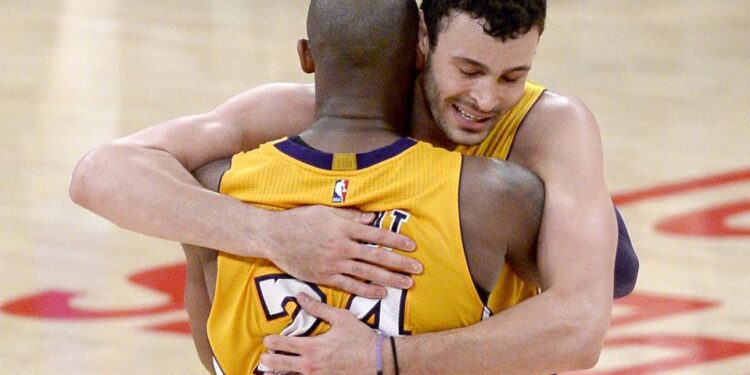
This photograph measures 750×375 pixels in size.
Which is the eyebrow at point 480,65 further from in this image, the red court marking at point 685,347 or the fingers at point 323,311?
the red court marking at point 685,347

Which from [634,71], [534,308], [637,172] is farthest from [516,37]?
[634,71]

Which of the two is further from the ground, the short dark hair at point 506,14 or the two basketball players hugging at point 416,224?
the short dark hair at point 506,14

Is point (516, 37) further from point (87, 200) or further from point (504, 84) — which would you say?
point (87, 200)

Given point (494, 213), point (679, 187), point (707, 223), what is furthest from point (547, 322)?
point (679, 187)

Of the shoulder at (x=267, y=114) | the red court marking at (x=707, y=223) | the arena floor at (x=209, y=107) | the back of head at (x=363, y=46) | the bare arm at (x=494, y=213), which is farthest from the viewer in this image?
the red court marking at (x=707, y=223)

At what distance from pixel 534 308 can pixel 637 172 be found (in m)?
4.00

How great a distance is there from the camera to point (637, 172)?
6434 millimetres

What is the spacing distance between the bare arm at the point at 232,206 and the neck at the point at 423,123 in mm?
268

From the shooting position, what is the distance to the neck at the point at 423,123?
278 centimetres

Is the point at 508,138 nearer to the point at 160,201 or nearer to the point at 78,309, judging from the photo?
the point at 160,201

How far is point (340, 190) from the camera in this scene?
2.46m

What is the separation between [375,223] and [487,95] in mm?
367

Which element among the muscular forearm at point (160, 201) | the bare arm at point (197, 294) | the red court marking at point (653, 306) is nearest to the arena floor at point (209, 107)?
the red court marking at point (653, 306)

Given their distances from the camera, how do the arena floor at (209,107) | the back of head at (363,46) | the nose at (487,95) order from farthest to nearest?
the arena floor at (209,107), the nose at (487,95), the back of head at (363,46)
